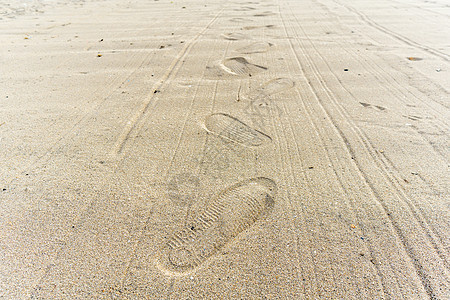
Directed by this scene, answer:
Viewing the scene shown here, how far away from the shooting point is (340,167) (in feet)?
7.26

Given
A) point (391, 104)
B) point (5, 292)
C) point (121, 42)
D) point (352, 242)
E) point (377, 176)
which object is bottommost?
point (5, 292)

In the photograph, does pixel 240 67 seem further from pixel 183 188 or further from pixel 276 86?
pixel 183 188

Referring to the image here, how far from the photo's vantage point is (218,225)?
5.79 feet

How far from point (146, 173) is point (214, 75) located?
2098mm

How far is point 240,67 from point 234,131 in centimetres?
171

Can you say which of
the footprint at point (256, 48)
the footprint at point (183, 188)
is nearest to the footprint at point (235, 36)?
the footprint at point (256, 48)

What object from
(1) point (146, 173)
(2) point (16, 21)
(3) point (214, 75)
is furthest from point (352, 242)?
(2) point (16, 21)

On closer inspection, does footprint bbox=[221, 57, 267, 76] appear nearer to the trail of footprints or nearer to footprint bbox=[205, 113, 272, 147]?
footprint bbox=[205, 113, 272, 147]

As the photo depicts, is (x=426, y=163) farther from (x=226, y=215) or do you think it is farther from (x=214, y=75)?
(x=214, y=75)

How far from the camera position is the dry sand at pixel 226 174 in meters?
1.52

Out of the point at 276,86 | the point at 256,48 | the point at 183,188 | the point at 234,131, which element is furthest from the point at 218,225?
the point at 256,48

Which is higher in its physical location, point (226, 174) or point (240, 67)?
point (240, 67)

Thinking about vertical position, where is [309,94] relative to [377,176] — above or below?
above

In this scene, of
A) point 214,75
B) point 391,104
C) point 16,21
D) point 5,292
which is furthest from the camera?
point 16,21
